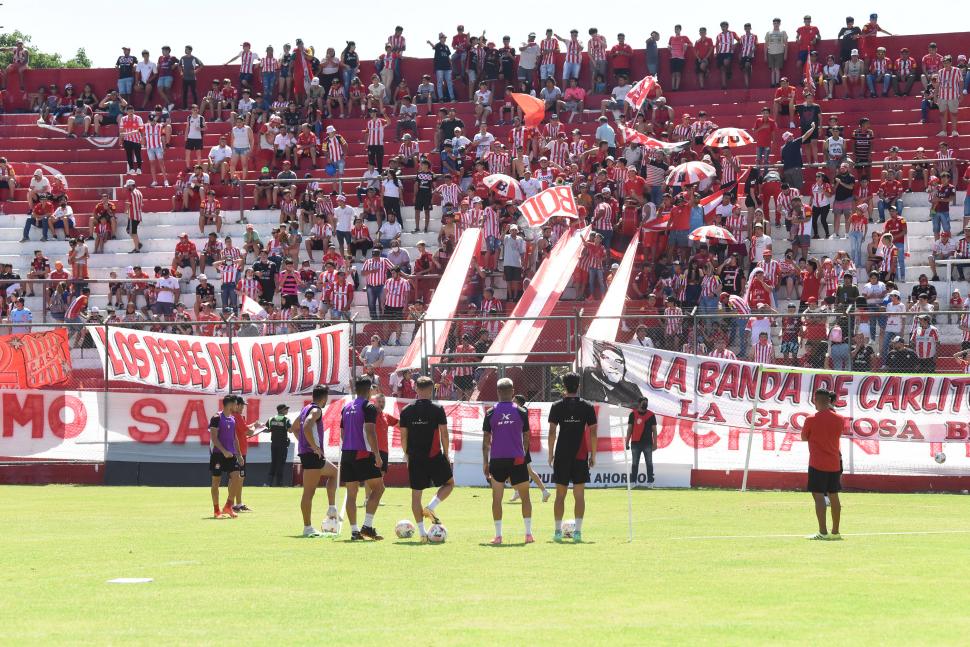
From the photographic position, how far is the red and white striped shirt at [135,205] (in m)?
40.8

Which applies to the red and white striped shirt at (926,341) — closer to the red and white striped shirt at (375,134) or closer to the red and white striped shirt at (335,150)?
the red and white striped shirt at (375,134)

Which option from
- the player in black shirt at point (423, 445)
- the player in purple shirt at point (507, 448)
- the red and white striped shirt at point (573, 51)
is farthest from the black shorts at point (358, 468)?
the red and white striped shirt at point (573, 51)

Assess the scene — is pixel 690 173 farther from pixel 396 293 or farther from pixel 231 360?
pixel 231 360

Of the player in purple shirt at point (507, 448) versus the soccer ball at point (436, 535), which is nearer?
the soccer ball at point (436, 535)

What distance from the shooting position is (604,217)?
33.9m

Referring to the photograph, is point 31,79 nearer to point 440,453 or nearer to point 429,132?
point 429,132

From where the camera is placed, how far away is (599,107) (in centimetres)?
4281

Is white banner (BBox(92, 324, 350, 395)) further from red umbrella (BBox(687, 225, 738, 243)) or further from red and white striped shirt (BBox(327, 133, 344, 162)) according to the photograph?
red and white striped shirt (BBox(327, 133, 344, 162))

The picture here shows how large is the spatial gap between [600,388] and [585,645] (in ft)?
58.3

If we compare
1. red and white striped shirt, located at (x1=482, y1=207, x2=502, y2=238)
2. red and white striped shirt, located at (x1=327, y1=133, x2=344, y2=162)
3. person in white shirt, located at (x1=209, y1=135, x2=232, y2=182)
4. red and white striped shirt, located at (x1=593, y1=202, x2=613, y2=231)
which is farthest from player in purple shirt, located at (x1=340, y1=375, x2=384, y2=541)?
person in white shirt, located at (x1=209, y1=135, x2=232, y2=182)

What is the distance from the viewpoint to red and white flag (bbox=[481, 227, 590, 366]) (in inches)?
1158

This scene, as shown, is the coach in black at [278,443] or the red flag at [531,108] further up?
the red flag at [531,108]

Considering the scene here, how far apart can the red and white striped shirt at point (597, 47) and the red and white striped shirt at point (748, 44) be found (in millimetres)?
3910

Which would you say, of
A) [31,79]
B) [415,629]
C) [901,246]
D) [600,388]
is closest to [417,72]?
[31,79]
